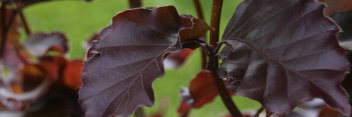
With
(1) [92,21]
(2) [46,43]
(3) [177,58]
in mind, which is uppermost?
(2) [46,43]

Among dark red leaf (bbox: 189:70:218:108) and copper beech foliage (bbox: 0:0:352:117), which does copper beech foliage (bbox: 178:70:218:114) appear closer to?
dark red leaf (bbox: 189:70:218:108)

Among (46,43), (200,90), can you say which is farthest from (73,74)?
(200,90)

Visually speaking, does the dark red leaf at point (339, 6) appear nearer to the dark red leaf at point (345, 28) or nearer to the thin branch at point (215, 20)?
the dark red leaf at point (345, 28)

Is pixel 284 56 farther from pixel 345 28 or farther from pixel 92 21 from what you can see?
pixel 92 21

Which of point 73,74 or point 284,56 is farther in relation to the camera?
point 73,74

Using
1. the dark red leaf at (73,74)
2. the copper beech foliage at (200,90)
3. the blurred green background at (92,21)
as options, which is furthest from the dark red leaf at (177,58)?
the blurred green background at (92,21)

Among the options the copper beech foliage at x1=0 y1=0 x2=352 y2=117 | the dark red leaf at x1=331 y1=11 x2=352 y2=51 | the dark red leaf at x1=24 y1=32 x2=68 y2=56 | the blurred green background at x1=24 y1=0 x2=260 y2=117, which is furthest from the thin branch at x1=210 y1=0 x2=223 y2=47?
the blurred green background at x1=24 y1=0 x2=260 y2=117

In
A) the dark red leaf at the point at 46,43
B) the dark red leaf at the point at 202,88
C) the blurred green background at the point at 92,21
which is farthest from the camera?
the blurred green background at the point at 92,21
